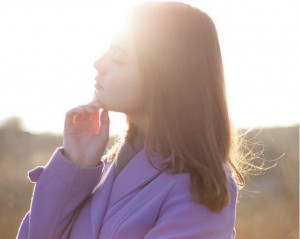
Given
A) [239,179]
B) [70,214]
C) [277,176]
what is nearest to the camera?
[70,214]

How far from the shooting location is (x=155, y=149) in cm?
246

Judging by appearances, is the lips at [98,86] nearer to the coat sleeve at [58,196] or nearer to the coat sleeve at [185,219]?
the coat sleeve at [58,196]

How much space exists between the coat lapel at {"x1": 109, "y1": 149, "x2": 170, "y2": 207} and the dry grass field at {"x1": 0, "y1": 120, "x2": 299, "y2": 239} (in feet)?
5.71

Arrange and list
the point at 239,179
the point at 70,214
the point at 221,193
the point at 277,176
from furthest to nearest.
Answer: the point at 277,176 < the point at 239,179 < the point at 70,214 < the point at 221,193

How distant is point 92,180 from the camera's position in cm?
255

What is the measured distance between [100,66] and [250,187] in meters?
8.28

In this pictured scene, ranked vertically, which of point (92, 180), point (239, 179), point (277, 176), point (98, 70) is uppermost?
point (98, 70)

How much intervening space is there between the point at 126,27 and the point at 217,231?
693 millimetres

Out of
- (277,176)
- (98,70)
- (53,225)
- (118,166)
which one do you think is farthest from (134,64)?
(277,176)

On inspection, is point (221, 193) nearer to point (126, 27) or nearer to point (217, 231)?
point (217, 231)

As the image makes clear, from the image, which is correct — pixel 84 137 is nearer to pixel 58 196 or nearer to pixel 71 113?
pixel 71 113

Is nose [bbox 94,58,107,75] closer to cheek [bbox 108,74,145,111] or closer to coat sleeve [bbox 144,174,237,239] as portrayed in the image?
cheek [bbox 108,74,145,111]

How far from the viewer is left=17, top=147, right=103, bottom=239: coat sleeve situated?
8.14 ft

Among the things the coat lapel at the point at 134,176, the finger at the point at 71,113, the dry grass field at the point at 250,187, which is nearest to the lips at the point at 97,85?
the finger at the point at 71,113
